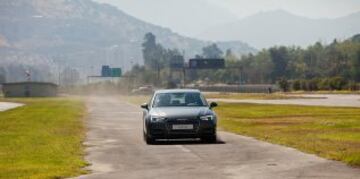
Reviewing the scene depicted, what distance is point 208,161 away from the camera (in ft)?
62.0

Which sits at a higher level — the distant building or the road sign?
the road sign

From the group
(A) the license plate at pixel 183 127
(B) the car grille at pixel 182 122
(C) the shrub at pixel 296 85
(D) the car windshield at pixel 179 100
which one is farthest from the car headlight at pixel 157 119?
(C) the shrub at pixel 296 85

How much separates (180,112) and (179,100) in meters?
1.62

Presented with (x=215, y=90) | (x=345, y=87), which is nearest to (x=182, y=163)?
(x=345, y=87)

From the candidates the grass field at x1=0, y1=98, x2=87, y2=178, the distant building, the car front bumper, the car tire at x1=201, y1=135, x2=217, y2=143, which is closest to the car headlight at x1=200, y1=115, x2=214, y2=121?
the car front bumper

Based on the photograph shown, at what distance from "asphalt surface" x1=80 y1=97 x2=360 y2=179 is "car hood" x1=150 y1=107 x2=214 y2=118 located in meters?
0.92

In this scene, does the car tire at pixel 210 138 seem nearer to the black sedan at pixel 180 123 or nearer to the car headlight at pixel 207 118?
the black sedan at pixel 180 123

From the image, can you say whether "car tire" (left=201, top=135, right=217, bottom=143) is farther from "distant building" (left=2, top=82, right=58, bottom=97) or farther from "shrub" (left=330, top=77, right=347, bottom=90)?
"distant building" (left=2, top=82, right=58, bottom=97)

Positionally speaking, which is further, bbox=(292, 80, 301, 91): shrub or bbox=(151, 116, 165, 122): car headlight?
bbox=(292, 80, 301, 91): shrub

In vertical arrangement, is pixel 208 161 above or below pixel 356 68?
below

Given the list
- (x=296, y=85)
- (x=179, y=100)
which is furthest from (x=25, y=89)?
(x=179, y=100)

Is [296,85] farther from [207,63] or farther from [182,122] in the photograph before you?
[182,122]

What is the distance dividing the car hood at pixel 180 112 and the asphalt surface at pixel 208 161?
36.1 inches

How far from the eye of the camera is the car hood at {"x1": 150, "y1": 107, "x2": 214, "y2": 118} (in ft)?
82.7
